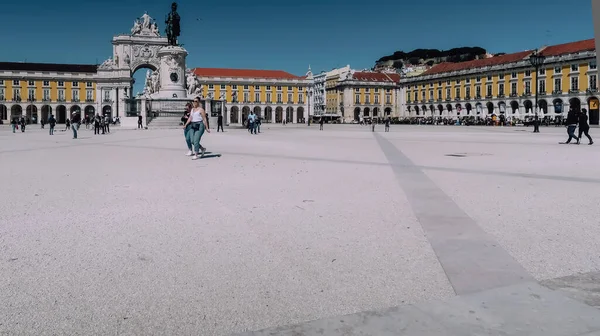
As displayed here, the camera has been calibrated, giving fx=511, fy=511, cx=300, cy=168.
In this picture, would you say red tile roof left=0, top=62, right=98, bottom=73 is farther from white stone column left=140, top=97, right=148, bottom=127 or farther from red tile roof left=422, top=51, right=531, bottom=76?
white stone column left=140, top=97, right=148, bottom=127

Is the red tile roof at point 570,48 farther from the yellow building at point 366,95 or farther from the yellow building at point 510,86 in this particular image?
the yellow building at point 366,95

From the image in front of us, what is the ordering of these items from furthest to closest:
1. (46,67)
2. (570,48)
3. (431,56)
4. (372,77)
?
(431,56) → (372,77) → (46,67) → (570,48)

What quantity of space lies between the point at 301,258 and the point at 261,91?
106 m

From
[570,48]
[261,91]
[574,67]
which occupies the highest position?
[570,48]

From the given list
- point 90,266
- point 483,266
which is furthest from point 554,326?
point 90,266

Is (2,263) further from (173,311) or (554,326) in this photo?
(554,326)

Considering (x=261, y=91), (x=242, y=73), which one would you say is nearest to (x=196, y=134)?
(x=261, y=91)

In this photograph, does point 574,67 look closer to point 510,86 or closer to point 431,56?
point 510,86

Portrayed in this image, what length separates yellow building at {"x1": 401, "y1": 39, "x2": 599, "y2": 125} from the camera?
71.6m

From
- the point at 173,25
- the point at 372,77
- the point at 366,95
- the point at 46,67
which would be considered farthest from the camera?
the point at 372,77

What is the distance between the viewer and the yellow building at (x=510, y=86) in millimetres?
71562

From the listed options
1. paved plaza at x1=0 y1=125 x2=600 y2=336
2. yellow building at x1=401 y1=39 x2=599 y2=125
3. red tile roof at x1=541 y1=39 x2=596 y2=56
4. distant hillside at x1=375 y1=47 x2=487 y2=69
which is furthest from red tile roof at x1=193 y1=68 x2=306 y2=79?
paved plaza at x1=0 y1=125 x2=600 y2=336

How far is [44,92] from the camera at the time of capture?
318ft

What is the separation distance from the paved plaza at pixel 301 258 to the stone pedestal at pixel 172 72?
33.2m
